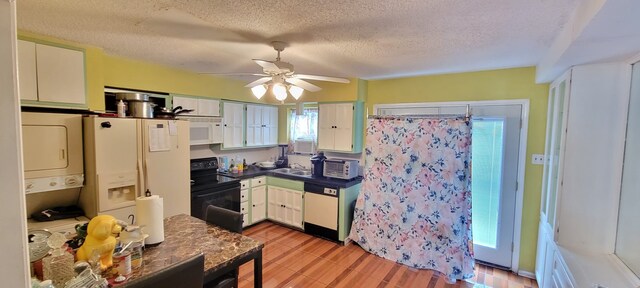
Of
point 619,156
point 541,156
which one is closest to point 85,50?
point 619,156

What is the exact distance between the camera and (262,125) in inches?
181

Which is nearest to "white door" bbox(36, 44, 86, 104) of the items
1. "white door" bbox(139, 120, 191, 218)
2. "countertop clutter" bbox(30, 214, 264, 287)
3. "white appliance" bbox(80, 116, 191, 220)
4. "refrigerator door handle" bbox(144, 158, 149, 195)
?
"white appliance" bbox(80, 116, 191, 220)

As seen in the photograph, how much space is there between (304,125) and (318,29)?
2.86m

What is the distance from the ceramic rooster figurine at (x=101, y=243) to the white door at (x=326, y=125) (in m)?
3.10

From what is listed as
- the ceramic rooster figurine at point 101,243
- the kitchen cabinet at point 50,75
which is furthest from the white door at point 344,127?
the ceramic rooster figurine at point 101,243

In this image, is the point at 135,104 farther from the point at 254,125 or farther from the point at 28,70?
the point at 254,125

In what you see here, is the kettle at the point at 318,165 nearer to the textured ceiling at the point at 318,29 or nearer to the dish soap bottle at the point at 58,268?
the textured ceiling at the point at 318,29

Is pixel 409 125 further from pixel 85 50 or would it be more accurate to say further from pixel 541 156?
pixel 85 50

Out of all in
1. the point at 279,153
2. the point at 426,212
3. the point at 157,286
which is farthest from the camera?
the point at 279,153

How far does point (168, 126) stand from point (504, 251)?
153 inches

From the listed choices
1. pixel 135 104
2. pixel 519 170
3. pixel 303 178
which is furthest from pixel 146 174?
pixel 519 170

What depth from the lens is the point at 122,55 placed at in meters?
2.84

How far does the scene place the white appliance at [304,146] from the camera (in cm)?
466

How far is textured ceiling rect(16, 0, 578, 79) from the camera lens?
5.35 feet
